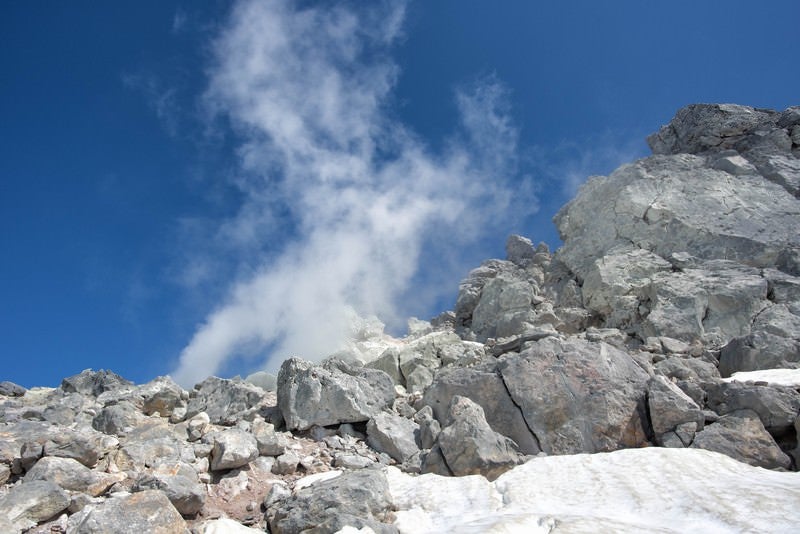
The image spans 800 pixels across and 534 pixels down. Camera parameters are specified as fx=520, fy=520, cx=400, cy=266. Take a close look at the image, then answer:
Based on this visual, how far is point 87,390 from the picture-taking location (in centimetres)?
2997

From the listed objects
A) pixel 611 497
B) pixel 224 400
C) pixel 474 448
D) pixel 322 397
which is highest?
pixel 224 400

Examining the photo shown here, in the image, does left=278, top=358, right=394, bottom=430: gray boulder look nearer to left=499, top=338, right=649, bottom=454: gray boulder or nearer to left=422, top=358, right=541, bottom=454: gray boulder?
left=422, top=358, right=541, bottom=454: gray boulder

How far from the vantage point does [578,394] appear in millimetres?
16328

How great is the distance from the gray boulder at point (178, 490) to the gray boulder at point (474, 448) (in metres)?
6.38

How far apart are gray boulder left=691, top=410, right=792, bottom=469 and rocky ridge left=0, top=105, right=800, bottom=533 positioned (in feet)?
0.14

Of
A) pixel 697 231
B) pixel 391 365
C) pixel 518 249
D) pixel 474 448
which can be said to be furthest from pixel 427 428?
pixel 518 249

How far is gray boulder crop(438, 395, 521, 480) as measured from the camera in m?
13.7

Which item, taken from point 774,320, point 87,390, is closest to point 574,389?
point 774,320

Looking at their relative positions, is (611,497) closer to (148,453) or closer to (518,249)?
(148,453)

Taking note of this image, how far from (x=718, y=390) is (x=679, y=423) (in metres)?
2.31

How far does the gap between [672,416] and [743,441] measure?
1799 mm

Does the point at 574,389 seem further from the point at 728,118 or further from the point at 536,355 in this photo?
the point at 728,118

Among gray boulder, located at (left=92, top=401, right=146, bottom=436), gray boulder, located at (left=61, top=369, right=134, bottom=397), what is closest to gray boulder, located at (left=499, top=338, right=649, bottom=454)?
gray boulder, located at (left=92, top=401, right=146, bottom=436)

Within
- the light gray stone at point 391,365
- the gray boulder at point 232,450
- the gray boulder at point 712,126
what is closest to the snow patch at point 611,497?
the gray boulder at point 232,450
